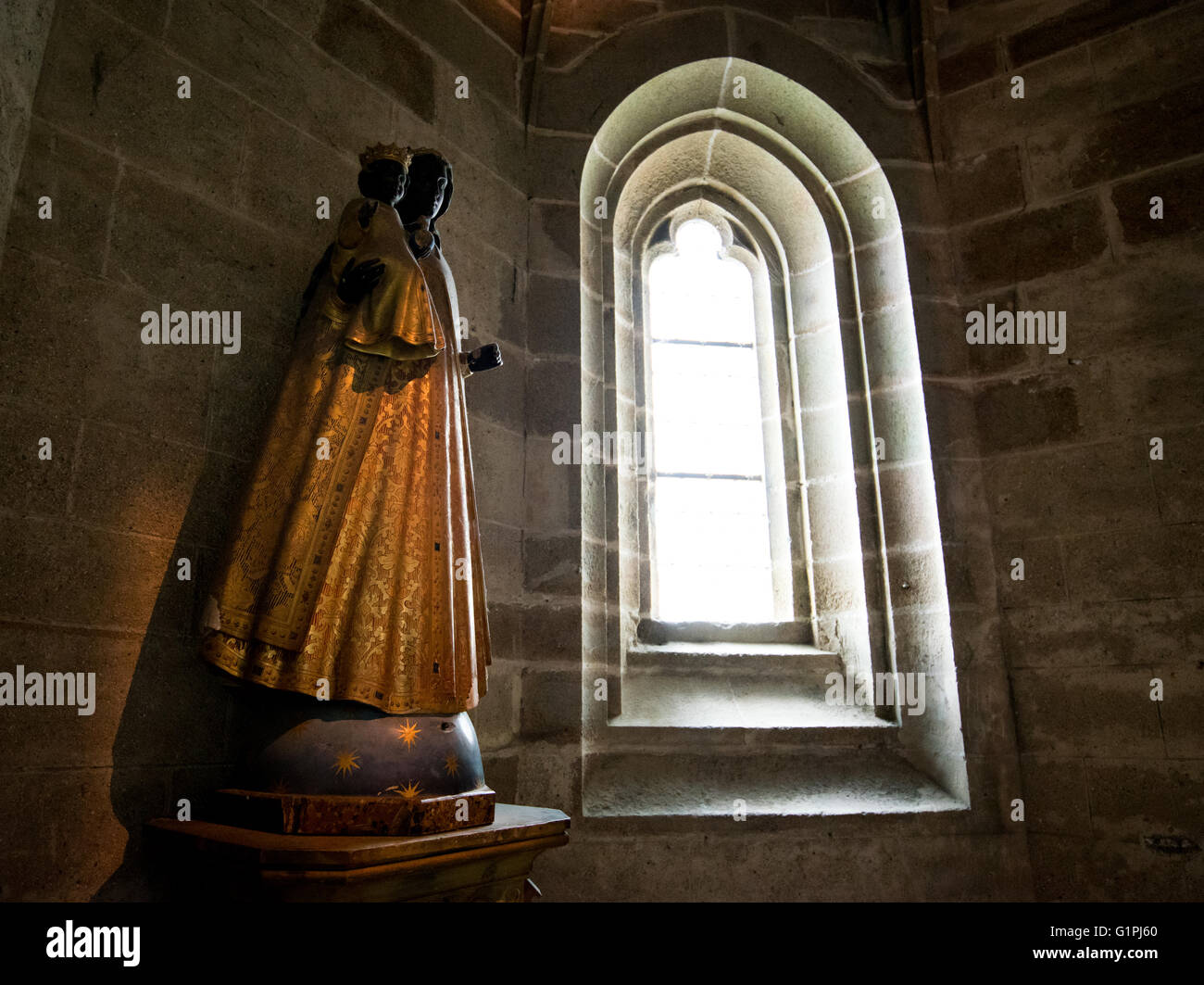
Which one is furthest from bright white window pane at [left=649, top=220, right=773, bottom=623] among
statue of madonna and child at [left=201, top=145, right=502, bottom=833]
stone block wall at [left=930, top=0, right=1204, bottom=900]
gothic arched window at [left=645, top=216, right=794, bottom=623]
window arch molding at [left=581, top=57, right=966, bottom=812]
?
statue of madonna and child at [left=201, top=145, right=502, bottom=833]

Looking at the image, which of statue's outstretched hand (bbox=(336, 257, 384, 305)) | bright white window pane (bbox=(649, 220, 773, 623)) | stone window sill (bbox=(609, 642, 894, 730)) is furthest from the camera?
bright white window pane (bbox=(649, 220, 773, 623))

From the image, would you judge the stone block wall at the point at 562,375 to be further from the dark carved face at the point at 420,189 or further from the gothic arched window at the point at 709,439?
the gothic arched window at the point at 709,439

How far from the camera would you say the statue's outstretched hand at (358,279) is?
2047 millimetres

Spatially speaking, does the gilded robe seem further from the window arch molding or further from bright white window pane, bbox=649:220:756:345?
bright white window pane, bbox=649:220:756:345

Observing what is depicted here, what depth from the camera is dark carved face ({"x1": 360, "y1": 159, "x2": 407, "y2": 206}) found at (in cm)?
221

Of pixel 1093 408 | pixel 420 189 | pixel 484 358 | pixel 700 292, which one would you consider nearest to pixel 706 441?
pixel 700 292

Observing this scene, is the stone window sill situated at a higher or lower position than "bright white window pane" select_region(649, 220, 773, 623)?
lower

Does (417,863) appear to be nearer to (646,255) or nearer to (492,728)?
(492,728)

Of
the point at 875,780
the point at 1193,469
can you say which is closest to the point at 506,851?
the point at 875,780

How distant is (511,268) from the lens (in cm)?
342

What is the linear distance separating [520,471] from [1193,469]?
2375 millimetres

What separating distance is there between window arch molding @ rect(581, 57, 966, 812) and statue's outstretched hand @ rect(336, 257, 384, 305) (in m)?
1.45

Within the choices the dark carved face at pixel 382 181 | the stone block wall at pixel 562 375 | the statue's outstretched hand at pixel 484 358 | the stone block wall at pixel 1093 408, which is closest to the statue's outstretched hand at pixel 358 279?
the dark carved face at pixel 382 181

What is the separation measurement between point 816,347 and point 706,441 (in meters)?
0.65
